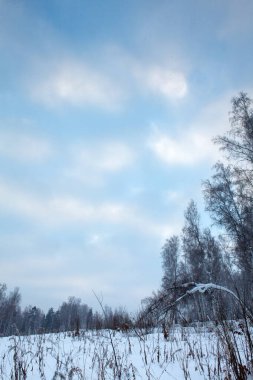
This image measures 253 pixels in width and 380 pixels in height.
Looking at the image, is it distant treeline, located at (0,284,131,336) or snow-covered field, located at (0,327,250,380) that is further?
distant treeline, located at (0,284,131,336)

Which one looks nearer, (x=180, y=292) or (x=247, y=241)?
(x=180, y=292)

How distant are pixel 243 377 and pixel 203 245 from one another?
17.1 m

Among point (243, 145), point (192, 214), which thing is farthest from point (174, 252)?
point (243, 145)

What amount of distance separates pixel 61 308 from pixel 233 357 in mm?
76709

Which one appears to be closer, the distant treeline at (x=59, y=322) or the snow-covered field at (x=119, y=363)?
the snow-covered field at (x=119, y=363)

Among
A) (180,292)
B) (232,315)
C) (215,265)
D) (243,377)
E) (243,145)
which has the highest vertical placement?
(243,145)

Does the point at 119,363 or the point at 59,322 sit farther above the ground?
the point at 119,363

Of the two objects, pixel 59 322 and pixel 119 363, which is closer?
pixel 119 363

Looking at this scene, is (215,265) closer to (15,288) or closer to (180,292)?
(180,292)

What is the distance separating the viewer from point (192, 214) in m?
20.3

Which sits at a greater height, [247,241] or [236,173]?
[236,173]

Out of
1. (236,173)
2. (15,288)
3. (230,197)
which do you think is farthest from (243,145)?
(15,288)

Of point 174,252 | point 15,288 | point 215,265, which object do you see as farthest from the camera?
point 15,288

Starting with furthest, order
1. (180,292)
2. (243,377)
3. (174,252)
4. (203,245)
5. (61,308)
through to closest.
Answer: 1. (61,308)
2. (174,252)
3. (203,245)
4. (180,292)
5. (243,377)
